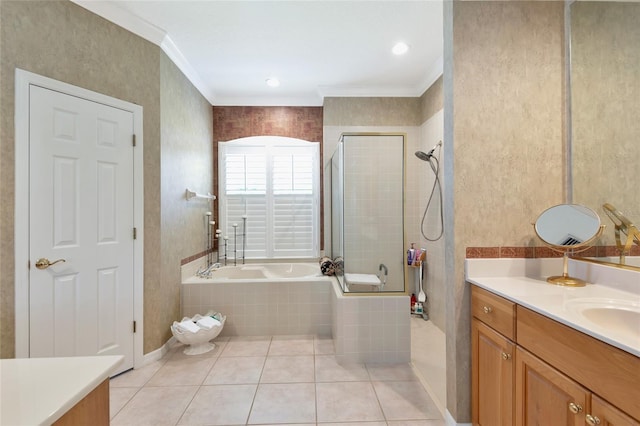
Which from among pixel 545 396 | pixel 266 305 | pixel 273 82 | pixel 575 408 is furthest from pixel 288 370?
pixel 273 82

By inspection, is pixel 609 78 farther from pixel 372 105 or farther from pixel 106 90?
pixel 106 90

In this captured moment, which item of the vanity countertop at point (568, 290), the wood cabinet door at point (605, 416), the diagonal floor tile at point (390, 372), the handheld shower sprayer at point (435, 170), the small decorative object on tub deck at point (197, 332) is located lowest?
the diagonal floor tile at point (390, 372)

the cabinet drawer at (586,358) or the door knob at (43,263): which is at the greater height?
the door knob at (43,263)

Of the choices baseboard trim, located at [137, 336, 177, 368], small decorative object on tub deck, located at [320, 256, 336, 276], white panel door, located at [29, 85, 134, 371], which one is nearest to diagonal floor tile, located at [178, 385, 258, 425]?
baseboard trim, located at [137, 336, 177, 368]

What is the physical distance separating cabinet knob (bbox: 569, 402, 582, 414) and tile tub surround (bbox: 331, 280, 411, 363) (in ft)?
5.04

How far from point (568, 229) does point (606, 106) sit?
663 mm

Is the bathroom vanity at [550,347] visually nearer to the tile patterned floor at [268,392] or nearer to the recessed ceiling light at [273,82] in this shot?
the tile patterned floor at [268,392]

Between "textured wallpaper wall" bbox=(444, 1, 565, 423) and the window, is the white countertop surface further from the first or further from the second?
the window

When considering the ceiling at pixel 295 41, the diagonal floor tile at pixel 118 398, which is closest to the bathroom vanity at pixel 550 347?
the ceiling at pixel 295 41

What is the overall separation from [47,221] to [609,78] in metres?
3.36

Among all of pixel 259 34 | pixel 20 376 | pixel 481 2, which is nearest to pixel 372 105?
pixel 259 34

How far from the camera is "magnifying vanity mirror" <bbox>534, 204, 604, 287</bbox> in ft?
4.82

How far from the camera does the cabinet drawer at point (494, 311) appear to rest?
134cm

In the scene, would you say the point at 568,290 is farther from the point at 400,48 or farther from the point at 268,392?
the point at 400,48
